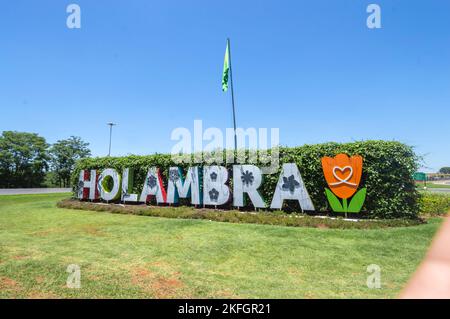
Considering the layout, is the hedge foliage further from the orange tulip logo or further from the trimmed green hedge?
the orange tulip logo

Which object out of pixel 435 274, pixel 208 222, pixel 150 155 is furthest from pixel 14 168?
pixel 435 274

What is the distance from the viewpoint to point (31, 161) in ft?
176

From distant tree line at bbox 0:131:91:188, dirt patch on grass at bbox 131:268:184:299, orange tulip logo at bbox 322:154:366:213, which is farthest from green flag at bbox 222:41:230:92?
distant tree line at bbox 0:131:91:188

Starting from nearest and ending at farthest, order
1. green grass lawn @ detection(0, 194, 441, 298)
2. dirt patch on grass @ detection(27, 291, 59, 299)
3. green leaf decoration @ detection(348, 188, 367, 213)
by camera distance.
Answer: dirt patch on grass @ detection(27, 291, 59, 299) < green grass lawn @ detection(0, 194, 441, 298) < green leaf decoration @ detection(348, 188, 367, 213)

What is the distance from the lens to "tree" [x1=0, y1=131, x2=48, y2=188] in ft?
166

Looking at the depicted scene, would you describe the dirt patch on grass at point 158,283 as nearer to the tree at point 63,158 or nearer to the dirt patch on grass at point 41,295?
the dirt patch on grass at point 41,295

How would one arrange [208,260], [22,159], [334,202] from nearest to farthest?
[208,260], [334,202], [22,159]

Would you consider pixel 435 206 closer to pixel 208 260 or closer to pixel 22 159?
pixel 208 260

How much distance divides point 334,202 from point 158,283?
877cm

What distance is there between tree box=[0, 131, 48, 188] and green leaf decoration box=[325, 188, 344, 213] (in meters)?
56.1

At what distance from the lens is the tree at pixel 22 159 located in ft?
166

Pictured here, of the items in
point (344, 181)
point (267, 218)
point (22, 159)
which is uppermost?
point (22, 159)

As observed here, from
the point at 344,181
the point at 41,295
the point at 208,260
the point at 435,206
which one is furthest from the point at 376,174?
the point at 41,295
